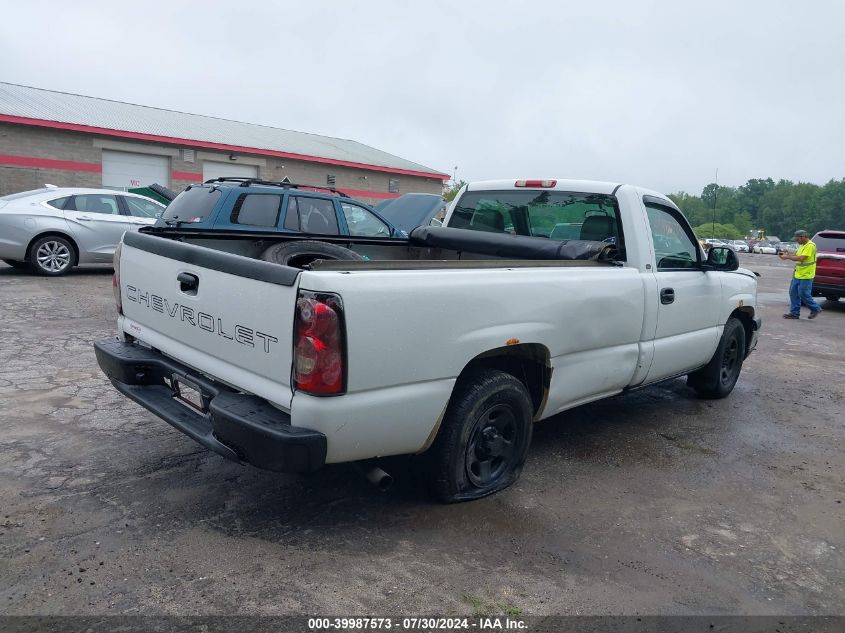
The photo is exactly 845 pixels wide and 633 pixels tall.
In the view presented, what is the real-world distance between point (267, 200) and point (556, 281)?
241 inches

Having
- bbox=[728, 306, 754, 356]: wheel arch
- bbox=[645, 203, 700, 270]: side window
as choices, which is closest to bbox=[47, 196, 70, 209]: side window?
bbox=[645, 203, 700, 270]: side window

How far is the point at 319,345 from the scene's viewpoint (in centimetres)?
278

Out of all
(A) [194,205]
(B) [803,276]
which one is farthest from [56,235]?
(B) [803,276]

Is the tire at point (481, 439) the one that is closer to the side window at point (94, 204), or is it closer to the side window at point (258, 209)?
the side window at point (258, 209)

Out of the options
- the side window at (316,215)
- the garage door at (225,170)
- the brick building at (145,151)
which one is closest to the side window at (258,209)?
the side window at (316,215)

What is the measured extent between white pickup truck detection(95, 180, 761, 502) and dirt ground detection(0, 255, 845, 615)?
447 mm

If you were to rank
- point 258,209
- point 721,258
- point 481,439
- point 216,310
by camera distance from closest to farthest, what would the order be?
point 216,310 → point 481,439 → point 721,258 → point 258,209

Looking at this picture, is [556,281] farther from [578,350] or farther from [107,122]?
[107,122]

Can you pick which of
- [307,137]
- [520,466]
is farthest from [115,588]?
[307,137]

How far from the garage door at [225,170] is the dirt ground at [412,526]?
2020 cm

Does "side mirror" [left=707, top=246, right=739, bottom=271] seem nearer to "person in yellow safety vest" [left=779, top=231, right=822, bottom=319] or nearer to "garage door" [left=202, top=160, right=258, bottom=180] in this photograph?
"person in yellow safety vest" [left=779, top=231, right=822, bottom=319]

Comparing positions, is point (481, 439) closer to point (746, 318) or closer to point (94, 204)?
point (746, 318)

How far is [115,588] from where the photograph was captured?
2770mm

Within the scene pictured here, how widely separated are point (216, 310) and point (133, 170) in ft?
Result: 72.0
